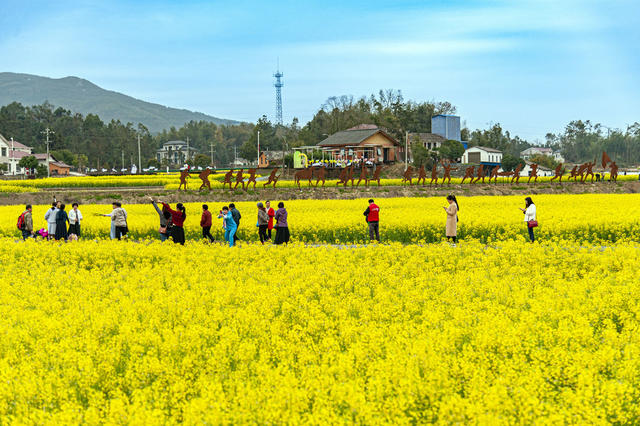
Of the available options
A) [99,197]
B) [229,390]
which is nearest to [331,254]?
[229,390]

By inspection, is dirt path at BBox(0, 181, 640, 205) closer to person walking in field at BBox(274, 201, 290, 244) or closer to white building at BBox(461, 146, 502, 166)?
person walking in field at BBox(274, 201, 290, 244)

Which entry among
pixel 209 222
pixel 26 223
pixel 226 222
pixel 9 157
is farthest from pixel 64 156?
pixel 226 222

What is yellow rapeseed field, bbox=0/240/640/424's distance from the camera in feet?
17.1

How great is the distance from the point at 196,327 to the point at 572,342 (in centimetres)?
507

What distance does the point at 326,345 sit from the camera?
22.4ft

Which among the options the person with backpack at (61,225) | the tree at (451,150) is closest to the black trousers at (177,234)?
the person with backpack at (61,225)

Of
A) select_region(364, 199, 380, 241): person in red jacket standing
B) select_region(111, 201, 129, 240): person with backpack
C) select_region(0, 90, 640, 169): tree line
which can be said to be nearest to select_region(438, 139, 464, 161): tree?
select_region(0, 90, 640, 169): tree line

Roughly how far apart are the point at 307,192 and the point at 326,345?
115ft

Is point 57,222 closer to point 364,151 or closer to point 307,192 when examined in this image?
point 307,192

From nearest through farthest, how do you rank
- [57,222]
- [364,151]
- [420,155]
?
[57,222] → [420,155] → [364,151]

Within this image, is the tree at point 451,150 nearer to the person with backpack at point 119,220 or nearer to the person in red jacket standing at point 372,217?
the person in red jacket standing at point 372,217

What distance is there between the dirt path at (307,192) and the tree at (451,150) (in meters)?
33.5

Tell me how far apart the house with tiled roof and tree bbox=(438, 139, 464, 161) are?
6516 mm

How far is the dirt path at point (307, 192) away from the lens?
39.1 m
